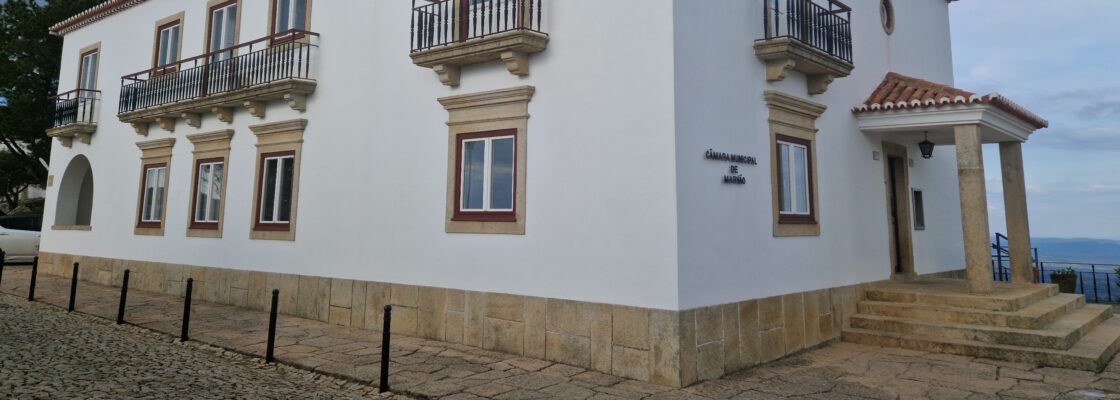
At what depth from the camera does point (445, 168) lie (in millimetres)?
8367

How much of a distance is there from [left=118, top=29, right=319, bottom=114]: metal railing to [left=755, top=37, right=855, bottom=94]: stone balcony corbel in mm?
7179

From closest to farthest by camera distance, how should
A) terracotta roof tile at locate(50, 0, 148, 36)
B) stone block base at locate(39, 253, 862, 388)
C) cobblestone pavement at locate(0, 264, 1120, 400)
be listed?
1. cobblestone pavement at locate(0, 264, 1120, 400)
2. stone block base at locate(39, 253, 862, 388)
3. terracotta roof tile at locate(50, 0, 148, 36)

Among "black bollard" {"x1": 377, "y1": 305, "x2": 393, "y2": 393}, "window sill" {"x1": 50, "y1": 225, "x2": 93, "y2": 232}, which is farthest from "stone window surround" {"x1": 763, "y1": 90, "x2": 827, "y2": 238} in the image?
"window sill" {"x1": 50, "y1": 225, "x2": 93, "y2": 232}

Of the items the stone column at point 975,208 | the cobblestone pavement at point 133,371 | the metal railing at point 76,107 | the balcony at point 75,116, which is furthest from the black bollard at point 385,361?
the metal railing at point 76,107

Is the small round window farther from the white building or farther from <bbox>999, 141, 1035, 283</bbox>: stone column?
<bbox>999, 141, 1035, 283</bbox>: stone column

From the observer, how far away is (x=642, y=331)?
6410 millimetres

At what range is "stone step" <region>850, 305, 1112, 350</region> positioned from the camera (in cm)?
732

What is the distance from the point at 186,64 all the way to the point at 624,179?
11.1m

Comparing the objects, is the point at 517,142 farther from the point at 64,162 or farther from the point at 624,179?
the point at 64,162

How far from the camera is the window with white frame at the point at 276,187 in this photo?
422 inches

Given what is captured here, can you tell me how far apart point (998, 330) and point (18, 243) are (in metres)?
24.3

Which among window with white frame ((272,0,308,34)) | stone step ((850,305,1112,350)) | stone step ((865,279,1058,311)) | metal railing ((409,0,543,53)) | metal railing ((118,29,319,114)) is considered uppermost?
window with white frame ((272,0,308,34))

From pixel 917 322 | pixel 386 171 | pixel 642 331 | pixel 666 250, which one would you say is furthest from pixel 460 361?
pixel 917 322

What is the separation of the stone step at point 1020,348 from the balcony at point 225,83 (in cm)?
927
